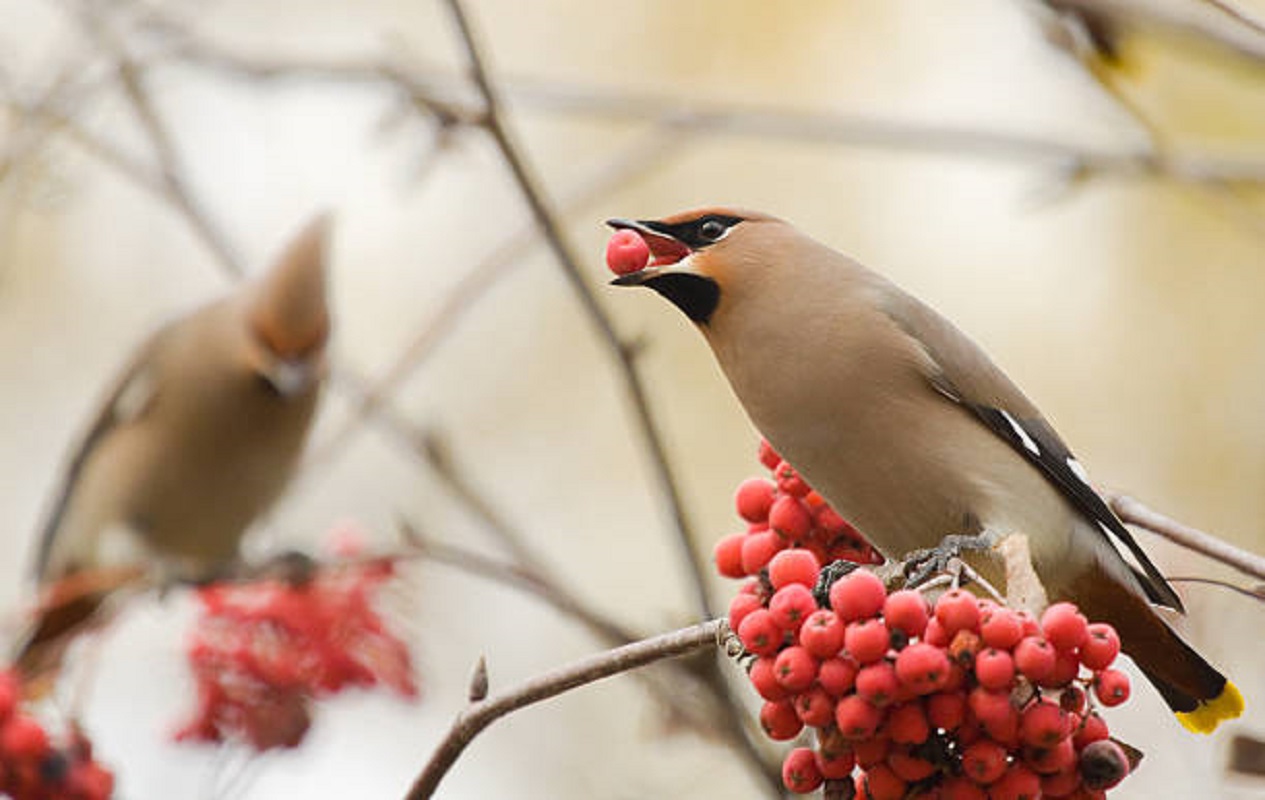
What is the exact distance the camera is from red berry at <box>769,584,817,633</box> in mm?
2023

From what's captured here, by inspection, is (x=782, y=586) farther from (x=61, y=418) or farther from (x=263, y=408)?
(x=61, y=418)

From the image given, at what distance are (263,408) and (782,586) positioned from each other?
3152mm

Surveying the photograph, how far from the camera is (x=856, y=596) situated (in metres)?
1.98

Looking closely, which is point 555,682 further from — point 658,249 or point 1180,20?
point 1180,20

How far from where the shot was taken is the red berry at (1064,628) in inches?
75.7

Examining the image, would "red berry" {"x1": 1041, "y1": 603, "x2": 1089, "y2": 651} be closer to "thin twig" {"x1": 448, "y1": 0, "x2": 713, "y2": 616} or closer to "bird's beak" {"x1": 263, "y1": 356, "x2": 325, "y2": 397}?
"thin twig" {"x1": 448, "y1": 0, "x2": 713, "y2": 616}

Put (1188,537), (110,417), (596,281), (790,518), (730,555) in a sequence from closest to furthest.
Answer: (1188,537)
(730,555)
(790,518)
(110,417)
(596,281)

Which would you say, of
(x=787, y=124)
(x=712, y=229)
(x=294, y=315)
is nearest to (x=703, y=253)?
(x=712, y=229)

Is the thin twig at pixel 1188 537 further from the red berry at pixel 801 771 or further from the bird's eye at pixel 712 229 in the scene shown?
the bird's eye at pixel 712 229

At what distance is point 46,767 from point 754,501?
1.21 m

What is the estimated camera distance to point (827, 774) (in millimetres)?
2027

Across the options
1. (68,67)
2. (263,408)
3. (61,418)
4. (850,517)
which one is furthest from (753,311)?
(61,418)

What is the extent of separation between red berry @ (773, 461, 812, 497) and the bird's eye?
16.2 inches

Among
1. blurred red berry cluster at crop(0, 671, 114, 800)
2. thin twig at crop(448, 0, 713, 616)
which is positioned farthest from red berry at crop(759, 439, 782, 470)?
blurred red berry cluster at crop(0, 671, 114, 800)
